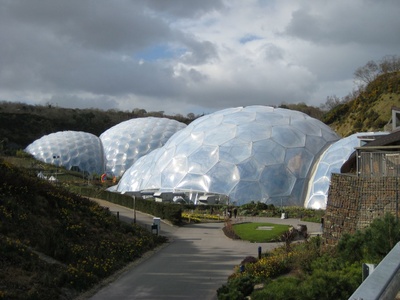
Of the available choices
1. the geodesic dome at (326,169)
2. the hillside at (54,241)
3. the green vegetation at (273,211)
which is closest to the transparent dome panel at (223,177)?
the green vegetation at (273,211)

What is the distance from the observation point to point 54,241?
1448cm

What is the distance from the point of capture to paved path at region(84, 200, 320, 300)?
1241cm

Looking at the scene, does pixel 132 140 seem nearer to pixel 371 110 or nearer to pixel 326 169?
pixel 371 110

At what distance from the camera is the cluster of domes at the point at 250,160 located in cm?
3544

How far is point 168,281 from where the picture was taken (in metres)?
13.6

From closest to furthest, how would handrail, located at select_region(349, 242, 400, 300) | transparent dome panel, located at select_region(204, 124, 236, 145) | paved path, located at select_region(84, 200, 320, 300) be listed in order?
handrail, located at select_region(349, 242, 400, 300) → paved path, located at select_region(84, 200, 320, 300) → transparent dome panel, located at select_region(204, 124, 236, 145)

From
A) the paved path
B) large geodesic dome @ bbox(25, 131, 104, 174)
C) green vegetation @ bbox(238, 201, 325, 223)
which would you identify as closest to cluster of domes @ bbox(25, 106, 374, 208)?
green vegetation @ bbox(238, 201, 325, 223)

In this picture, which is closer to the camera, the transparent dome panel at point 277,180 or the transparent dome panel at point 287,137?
the transparent dome panel at point 277,180

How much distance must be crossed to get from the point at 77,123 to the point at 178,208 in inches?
2945

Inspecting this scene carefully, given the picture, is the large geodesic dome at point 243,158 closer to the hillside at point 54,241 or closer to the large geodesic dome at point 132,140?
the hillside at point 54,241

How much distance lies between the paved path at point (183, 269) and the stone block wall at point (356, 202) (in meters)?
3.41

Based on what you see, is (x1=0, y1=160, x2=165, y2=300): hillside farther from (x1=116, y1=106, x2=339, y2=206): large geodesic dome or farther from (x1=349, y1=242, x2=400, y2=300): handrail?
(x1=116, y1=106, x2=339, y2=206): large geodesic dome

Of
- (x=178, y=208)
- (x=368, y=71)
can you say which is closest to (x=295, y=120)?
(x=178, y=208)

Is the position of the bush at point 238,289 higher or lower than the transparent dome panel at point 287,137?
lower
